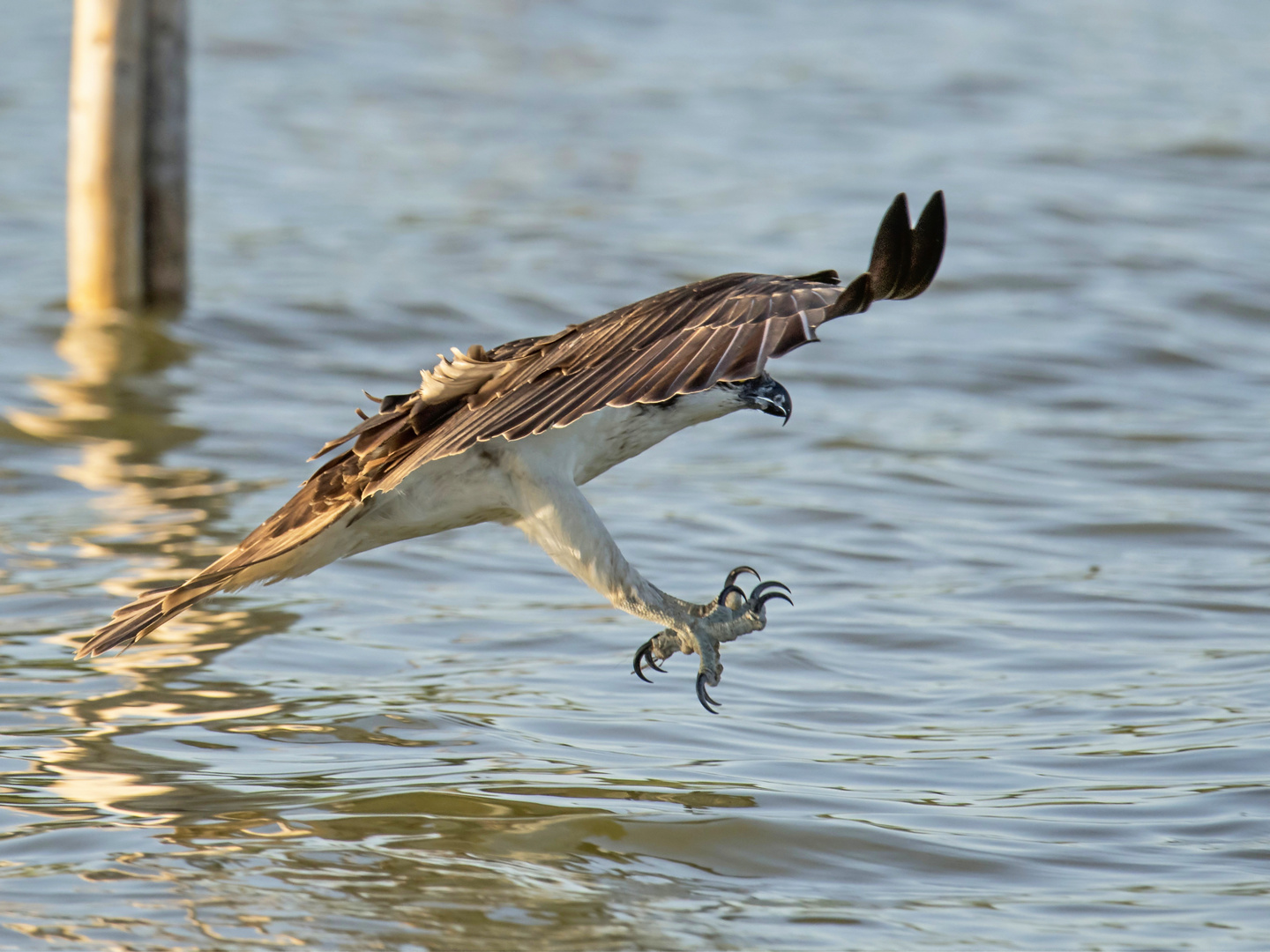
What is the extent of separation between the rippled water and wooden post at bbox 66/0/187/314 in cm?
33

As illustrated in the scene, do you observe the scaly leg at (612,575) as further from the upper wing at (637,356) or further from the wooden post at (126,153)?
the wooden post at (126,153)

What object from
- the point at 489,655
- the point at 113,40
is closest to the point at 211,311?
the point at 113,40

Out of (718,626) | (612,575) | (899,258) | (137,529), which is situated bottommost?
(718,626)

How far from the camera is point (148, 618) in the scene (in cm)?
449

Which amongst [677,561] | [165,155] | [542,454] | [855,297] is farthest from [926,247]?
[165,155]

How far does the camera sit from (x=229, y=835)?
418cm

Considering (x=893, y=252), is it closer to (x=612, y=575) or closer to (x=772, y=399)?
(x=772, y=399)

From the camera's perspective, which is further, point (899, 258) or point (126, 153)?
point (126, 153)

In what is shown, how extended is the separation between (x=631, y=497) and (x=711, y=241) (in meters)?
4.82

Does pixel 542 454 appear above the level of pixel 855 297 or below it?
below

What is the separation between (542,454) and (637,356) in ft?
2.15

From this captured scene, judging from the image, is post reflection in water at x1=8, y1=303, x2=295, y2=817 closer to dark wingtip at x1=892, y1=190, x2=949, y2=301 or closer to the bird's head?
the bird's head

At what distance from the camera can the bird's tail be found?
176 inches

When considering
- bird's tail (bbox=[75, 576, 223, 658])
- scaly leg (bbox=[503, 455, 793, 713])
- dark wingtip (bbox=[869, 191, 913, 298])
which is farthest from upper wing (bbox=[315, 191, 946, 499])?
bird's tail (bbox=[75, 576, 223, 658])
